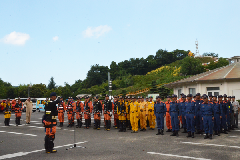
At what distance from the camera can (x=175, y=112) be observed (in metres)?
12.1

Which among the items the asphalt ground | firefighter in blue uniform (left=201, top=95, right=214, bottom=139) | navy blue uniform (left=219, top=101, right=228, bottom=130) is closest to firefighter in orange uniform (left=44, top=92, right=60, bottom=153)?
the asphalt ground

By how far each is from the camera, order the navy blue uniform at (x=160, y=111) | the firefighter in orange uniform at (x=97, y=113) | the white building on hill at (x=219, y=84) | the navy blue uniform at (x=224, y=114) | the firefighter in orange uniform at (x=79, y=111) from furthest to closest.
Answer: the white building on hill at (x=219, y=84) < the firefighter in orange uniform at (x=79, y=111) < the firefighter in orange uniform at (x=97, y=113) < the navy blue uniform at (x=224, y=114) < the navy blue uniform at (x=160, y=111)

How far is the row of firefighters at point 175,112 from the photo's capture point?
11398mm

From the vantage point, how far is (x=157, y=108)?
1300 centimetres

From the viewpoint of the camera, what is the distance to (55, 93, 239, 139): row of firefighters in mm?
11398

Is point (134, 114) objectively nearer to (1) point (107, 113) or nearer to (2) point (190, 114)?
(1) point (107, 113)

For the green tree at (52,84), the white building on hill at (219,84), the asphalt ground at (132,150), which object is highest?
the green tree at (52,84)

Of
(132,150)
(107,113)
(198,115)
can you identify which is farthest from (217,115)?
(107,113)

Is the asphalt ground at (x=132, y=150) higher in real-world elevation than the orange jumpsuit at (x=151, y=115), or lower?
Answer: lower

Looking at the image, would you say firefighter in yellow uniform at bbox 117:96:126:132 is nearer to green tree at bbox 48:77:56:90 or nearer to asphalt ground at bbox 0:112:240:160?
asphalt ground at bbox 0:112:240:160

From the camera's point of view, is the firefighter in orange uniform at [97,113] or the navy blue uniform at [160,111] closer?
the navy blue uniform at [160,111]

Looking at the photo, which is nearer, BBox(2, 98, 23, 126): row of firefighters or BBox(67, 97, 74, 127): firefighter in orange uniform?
BBox(67, 97, 74, 127): firefighter in orange uniform

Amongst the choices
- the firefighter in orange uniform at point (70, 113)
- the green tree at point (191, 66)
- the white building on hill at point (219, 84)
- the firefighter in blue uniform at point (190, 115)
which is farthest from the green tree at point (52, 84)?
the firefighter in blue uniform at point (190, 115)

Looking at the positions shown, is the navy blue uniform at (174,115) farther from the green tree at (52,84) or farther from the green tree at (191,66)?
the green tree at (52,84)
